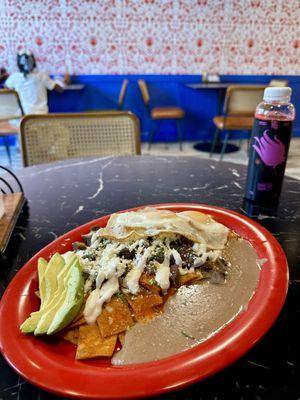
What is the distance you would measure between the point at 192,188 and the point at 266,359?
0.65 metres

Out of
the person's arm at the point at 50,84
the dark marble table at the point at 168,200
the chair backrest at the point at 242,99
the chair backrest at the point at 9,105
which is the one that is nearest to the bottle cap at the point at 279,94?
the dark marble table at the point at 168,200

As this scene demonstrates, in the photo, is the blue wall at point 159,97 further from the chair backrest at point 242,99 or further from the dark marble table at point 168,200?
the dark marble table at point 168,200

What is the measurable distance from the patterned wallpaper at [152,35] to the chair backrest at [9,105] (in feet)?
4.87

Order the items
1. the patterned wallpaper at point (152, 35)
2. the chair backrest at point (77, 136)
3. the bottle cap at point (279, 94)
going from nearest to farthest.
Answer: the bottle cap at point (279, 94)
the chair backrest at point (77, 136)
the patterned wallpaper at point (152, 35)

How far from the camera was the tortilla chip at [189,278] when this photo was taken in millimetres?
568

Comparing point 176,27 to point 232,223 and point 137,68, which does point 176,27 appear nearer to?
point 137,68

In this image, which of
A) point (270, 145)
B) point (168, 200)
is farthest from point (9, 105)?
point (270, 145)

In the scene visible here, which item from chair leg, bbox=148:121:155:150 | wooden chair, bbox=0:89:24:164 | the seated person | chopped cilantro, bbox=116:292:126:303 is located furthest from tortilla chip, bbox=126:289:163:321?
chair leg, bbox=148:121:155:150

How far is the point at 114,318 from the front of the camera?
1.64 ft

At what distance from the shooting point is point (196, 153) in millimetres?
4246

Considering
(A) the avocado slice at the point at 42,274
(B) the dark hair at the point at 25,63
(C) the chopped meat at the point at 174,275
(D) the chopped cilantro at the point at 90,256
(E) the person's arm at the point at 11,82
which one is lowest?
(A) the avocado slice at the point at 42,274

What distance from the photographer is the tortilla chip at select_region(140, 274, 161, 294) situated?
0.54m

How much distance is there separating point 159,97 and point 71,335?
4375 mm

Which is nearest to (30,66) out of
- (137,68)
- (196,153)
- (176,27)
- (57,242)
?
(137,68)
